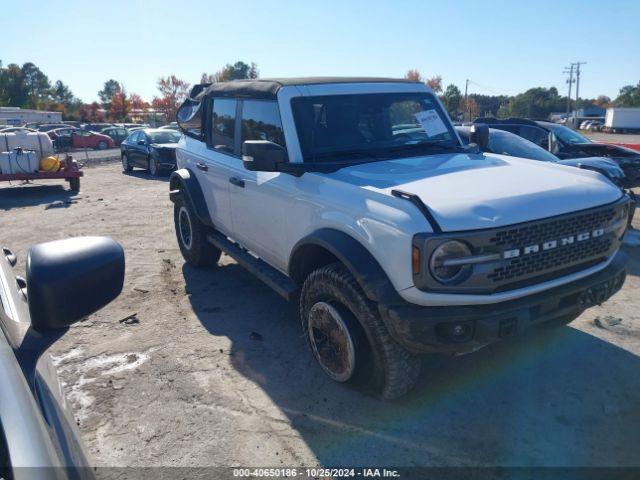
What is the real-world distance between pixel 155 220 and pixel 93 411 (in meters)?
6.31

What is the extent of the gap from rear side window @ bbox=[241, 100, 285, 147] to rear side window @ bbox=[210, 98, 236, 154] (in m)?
0.27

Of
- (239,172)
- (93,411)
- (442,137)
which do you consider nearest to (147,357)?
(93,411)

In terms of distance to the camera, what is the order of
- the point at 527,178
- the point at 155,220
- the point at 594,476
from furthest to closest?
the point at 155,220 < the point at 527,178 < the point at 594,476

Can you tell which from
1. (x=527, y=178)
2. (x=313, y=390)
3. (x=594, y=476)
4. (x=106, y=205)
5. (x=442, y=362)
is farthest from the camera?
(x=106, y=205)

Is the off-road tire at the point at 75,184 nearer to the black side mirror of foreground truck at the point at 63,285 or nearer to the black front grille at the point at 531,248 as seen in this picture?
the black front grille at the point at 531,248

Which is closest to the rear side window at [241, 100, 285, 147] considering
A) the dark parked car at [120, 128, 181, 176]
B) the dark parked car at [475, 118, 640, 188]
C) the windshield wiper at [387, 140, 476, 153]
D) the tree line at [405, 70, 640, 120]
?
the windshield wiper at [387, 140, 476, 153]


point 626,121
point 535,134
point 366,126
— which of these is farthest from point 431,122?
point 626,121

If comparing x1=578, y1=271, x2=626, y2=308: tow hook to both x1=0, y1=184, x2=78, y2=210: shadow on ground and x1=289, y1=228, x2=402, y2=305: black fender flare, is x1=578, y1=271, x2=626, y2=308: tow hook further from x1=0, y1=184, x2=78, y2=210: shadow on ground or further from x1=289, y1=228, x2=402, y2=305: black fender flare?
x1=0, y1=184, x2=78, y2=210: shadow on ground

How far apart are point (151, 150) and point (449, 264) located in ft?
50.2

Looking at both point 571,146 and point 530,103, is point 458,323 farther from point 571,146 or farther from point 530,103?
point 530,103

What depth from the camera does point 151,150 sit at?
16.3 m

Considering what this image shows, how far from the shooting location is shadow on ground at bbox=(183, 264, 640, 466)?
114 inches

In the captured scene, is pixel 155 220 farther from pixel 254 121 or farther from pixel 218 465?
pixel 218 465

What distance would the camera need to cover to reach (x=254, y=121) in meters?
4.50
